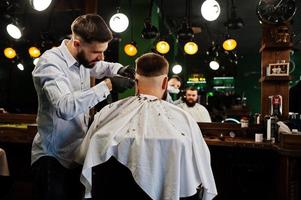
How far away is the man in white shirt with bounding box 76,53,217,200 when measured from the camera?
137 cm

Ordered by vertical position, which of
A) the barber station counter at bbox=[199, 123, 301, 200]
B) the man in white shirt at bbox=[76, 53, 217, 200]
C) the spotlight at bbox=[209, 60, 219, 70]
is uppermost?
the spotlight at bbox=[209, 60, 219, 70]

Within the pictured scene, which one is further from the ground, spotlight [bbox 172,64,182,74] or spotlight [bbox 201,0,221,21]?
spotlight [bbox 201,0,221,21]

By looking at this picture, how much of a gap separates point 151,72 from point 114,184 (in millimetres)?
613

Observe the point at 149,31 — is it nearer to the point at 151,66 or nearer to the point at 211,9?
the point at 211,9

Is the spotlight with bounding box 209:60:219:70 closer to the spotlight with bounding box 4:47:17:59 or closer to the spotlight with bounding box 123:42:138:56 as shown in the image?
the spotlight with bounding box 123:42:138:56

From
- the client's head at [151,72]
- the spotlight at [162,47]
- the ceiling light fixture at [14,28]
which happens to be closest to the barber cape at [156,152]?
the client's head at [151,72]

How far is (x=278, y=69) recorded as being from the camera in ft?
11.8

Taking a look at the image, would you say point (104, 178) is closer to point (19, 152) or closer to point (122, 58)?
point (19, 152)

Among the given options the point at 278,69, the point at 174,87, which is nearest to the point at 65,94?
the point at 174,87

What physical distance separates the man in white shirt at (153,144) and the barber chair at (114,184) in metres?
0.02

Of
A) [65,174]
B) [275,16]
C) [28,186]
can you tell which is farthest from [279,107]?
[28,186]

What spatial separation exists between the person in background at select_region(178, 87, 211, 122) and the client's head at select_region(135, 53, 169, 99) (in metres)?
1.99

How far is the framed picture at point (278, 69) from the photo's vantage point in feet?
11.7

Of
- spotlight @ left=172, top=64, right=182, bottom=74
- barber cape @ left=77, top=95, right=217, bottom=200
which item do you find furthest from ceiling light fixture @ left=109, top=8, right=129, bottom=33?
barber cape @ left=77, top=95, right=217, bottom=200
